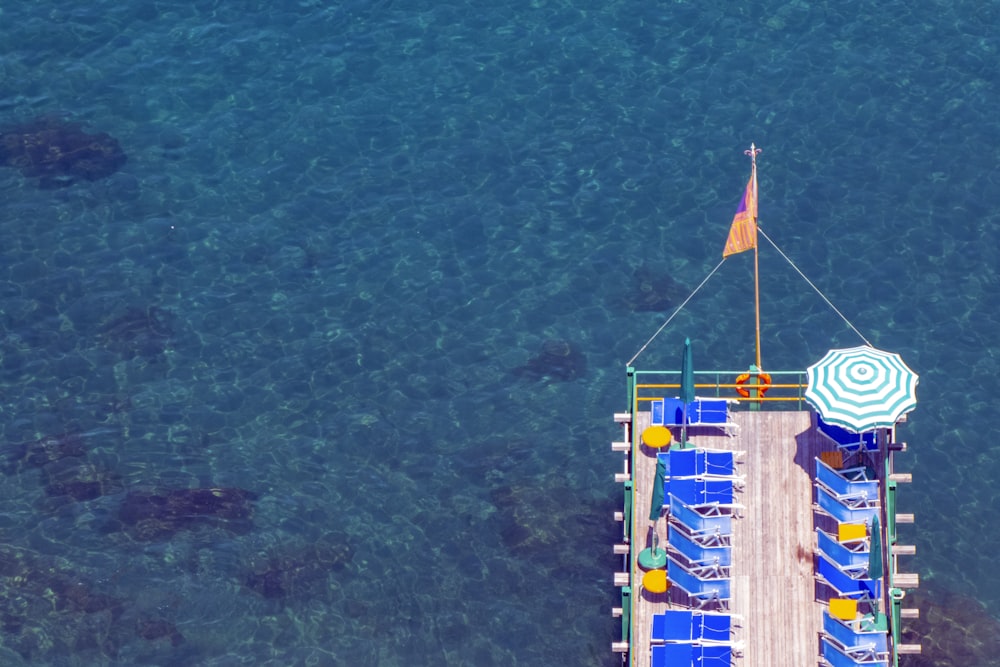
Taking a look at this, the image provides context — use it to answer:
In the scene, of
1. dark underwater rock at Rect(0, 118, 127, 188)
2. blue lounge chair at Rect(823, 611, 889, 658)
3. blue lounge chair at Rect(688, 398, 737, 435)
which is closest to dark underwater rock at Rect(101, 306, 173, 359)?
dark underwater rock at Rect(0, 118, 127, 188)

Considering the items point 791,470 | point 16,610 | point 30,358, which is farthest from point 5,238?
point 791,470

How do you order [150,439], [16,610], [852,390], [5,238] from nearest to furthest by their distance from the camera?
[852,390] < [16,610] < [150,439] < [5,238]

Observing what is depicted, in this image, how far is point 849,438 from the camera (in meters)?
69.2

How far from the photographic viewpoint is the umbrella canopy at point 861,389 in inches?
2635

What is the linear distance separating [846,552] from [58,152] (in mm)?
41846

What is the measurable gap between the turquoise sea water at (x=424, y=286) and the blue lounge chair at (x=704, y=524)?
7878mm

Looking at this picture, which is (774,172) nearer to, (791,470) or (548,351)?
(548,351)

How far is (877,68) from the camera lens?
299 feet

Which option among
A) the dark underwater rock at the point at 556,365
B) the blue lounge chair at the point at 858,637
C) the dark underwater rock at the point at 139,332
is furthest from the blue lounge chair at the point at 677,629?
the dark underwater rock at the point at 139,332

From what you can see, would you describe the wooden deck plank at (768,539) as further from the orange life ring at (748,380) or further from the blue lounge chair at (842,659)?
the orange life ring at (748,380)

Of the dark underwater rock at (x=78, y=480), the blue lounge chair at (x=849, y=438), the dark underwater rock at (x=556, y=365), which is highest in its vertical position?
the dark underwater rock at (x=556, y=365)

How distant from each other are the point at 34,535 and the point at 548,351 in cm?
2184

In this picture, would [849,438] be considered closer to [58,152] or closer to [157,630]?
[157,630]

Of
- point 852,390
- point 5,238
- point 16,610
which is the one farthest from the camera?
point 5,238
